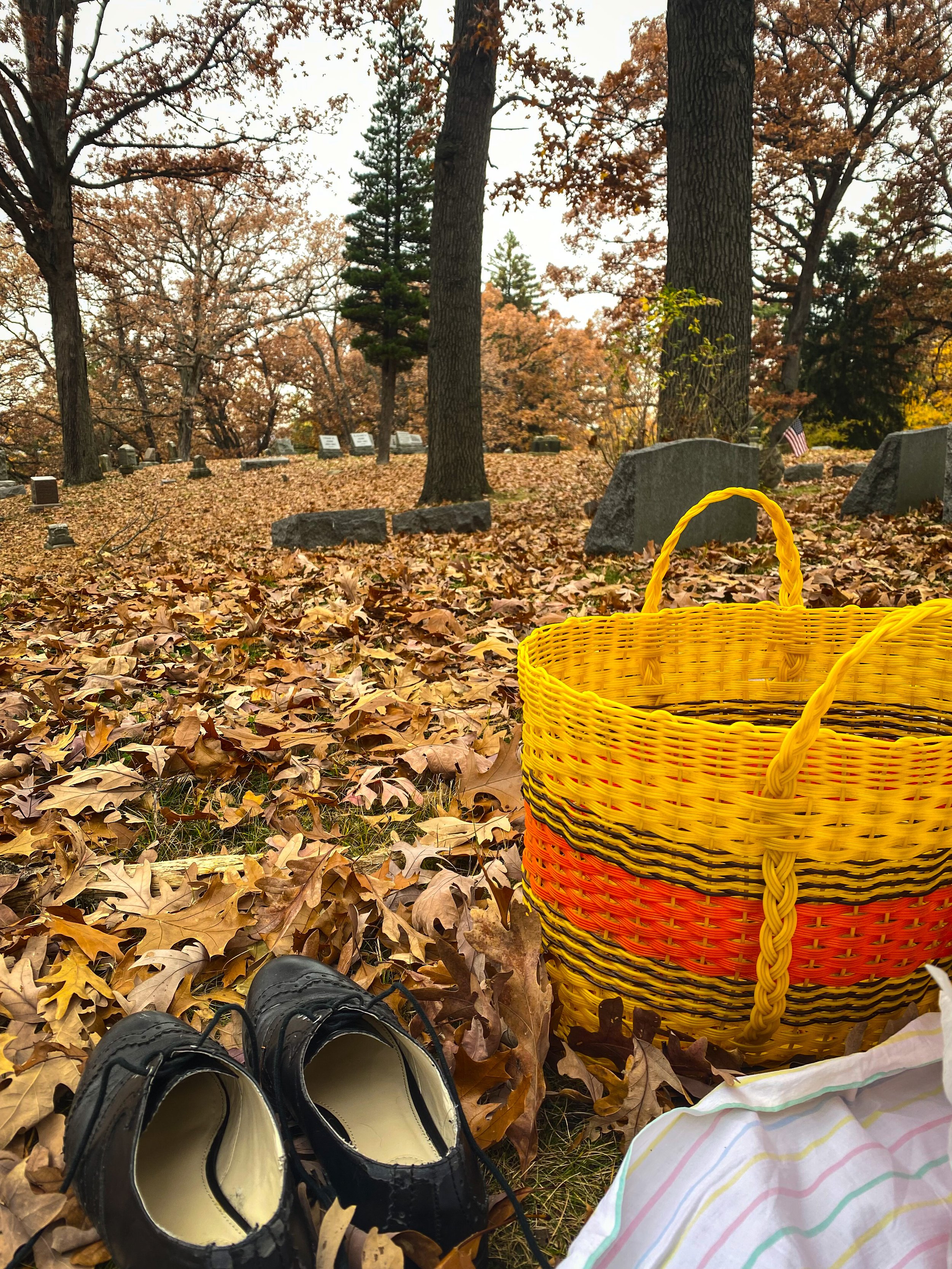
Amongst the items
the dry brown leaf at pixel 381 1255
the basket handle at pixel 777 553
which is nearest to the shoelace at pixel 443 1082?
the dry brown leaf at pixel 381 1255

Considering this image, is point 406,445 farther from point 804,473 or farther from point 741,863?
point 741,863

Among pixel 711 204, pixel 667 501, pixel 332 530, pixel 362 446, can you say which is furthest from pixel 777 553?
pixel 362 446

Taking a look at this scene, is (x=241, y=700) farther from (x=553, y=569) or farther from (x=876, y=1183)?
(x=553, y=569)

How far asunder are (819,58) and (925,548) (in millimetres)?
14702

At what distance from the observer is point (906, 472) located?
5832 mm

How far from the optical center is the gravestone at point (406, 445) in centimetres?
2222

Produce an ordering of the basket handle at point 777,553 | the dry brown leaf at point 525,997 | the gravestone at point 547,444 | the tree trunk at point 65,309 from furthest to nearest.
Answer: the gravestone at point 547,444 < the tree trunk at point 65,309 < the basket handle at point 777,553 < the dry brown leaf at point 525,997

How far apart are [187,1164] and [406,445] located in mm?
22411

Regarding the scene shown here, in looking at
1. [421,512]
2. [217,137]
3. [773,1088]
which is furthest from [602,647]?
[217,137]

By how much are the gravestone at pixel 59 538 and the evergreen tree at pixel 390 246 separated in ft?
32.7

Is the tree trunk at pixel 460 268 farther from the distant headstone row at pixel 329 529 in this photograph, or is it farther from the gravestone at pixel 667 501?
the gravestone at pixel 667 501

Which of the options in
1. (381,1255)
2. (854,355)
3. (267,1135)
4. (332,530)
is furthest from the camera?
(854,355)

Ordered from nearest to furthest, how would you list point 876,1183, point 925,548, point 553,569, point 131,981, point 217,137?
point 876,1183, point 131,981, point 925,548, point 553,569, point 217,137

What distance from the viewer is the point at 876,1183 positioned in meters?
0.86
